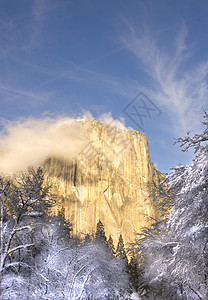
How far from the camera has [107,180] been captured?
340 ft

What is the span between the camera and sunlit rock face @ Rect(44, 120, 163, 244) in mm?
93875

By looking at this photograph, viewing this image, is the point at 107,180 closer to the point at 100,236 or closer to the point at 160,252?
the point at 100,236

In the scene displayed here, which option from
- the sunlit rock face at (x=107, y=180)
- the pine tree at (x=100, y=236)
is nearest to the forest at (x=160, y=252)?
the pine tree at (x=100, y=236)

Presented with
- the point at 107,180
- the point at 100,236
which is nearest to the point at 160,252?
the point at 100,236

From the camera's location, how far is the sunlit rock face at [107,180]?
93875mm

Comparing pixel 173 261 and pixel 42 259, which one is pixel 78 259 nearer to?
pixel 42 259

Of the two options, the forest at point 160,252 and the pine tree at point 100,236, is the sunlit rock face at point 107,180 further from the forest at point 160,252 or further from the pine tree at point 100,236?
the forest at point 160,252

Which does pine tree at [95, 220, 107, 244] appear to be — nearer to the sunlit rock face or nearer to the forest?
the forest

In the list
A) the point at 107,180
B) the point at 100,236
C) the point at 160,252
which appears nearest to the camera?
the point at 160,252

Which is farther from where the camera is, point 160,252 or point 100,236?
point 100,236

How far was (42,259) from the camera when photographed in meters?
Result: 20.4

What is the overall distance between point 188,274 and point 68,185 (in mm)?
90157

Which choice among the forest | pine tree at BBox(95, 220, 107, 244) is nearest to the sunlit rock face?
pine tree at BBox(95, 220, 107, 244)

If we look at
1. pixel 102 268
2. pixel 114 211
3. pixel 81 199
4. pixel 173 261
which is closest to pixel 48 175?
pixel 81 199
